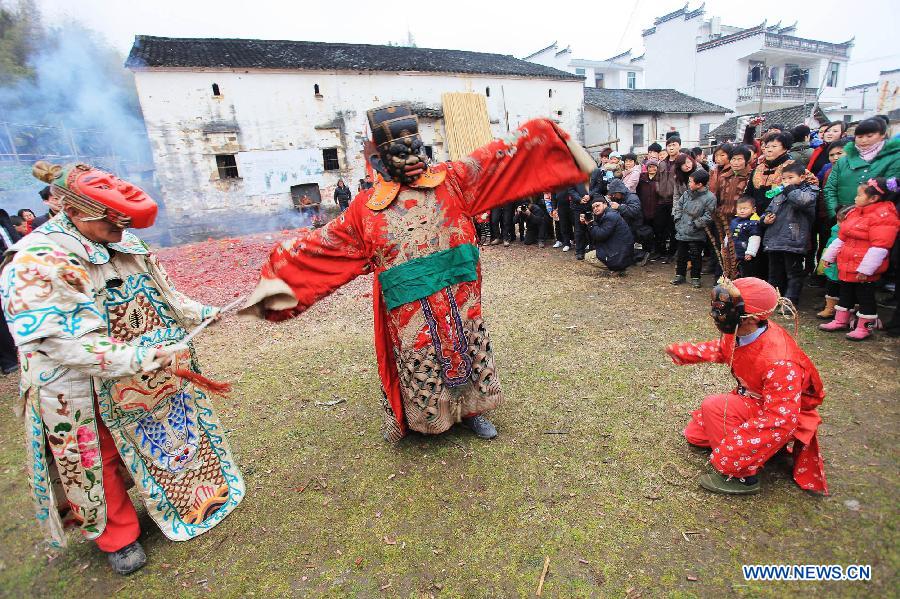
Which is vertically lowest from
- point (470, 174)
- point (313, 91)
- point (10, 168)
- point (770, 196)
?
point (770, 196)

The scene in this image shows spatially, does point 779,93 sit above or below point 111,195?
above

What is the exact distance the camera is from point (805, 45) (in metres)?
29.5

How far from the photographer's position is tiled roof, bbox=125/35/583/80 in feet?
56.2

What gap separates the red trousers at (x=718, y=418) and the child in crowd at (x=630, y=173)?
5.21 metres

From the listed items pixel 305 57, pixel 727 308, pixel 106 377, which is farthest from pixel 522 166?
pixel 305 57

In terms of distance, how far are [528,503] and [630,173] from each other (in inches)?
259

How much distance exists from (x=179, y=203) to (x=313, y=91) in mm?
7092

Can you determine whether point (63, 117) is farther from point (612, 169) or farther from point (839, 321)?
point (839, 321)

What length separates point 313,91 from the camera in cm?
1884

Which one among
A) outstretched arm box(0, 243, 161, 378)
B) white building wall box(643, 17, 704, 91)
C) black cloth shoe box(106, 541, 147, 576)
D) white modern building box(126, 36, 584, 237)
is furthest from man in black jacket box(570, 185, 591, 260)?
white building wall box(643, 17, 704, 91)

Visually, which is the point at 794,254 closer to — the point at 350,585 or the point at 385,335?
the point at 385,335

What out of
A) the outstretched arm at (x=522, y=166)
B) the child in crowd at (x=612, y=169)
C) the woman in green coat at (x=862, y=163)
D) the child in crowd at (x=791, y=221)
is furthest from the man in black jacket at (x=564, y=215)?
the outstretched arm at (x=522, y=166)

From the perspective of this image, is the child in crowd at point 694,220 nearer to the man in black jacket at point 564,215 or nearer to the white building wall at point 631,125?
the man in black jacket at point 564,215

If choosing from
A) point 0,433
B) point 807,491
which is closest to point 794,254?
point 807,491
